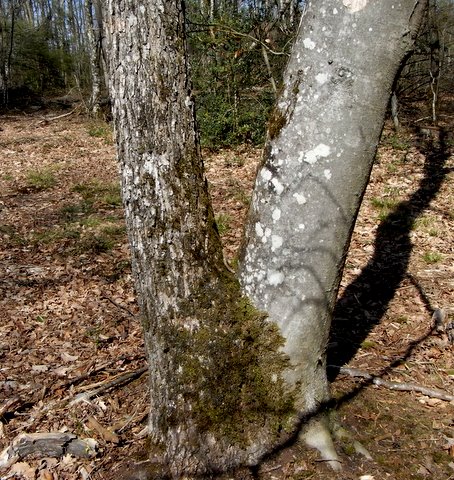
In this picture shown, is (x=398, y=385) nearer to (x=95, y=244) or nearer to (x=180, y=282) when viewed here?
(x=180, y=282)

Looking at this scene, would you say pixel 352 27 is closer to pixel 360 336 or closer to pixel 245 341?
pixel 245 341

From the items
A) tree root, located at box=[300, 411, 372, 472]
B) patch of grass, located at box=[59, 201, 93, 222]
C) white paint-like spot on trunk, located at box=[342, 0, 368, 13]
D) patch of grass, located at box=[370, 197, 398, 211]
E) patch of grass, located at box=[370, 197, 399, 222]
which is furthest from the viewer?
patch of grass, located at box=[59, 201, 93, 222]

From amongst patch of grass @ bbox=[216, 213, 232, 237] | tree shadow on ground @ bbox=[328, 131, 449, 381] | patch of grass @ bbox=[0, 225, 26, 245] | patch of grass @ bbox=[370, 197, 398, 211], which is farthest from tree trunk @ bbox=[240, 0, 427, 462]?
patch of grass @ bbox=[370, 197, 398, 211]

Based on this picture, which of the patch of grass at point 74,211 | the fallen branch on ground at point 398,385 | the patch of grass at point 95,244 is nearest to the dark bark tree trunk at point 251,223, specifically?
the fallen branch on ground at point 398,385

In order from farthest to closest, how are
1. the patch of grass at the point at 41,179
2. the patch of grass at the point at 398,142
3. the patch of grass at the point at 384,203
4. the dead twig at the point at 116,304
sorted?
the patch of grass at the point at 398,142
the patch of grass at the point at 41,179
the patch of grass at the point at 384,203
the dead twig at the point at 116,304

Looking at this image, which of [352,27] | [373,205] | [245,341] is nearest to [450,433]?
[245,341]

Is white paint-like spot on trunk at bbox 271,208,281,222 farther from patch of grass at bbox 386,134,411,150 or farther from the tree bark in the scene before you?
patch of grass at bbox 386,134,411,150

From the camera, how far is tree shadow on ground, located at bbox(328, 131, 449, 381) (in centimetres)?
403

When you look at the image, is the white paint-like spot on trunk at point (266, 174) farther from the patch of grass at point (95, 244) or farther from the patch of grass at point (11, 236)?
the patch of grass at point (11, 236)

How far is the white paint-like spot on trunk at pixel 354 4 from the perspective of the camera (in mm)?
1991

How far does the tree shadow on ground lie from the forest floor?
0.02 m

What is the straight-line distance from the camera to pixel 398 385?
3273mm

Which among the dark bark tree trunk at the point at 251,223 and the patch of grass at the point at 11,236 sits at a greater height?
the dark bark tree trunk at the point at 251,223

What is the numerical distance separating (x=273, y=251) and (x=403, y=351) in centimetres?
216
